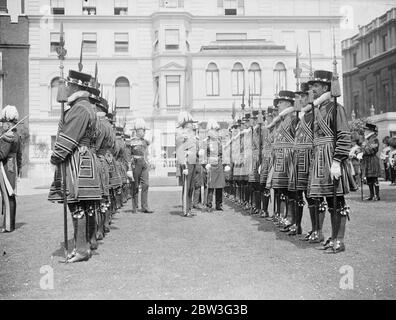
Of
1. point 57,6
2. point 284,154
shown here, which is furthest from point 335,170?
point 57,6

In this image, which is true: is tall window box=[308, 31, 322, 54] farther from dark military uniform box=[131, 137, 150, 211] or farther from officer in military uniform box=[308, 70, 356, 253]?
officer in military uniform box=[308, 70, 356, 253]

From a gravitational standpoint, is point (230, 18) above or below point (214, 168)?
above

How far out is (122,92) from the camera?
42344mm

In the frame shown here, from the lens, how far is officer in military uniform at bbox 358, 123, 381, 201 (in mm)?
16328

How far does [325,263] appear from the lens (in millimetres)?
6660

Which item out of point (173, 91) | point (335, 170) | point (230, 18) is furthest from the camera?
point (173, 91)

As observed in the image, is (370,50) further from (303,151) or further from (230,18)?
(303,151)

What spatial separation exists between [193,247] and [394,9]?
468 inches

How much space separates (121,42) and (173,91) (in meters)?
6.17

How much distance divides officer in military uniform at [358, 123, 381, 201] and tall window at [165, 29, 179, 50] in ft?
91.2

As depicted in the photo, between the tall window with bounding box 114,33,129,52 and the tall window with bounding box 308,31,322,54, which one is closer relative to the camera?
the tall window with bounding box 114,33,129,52

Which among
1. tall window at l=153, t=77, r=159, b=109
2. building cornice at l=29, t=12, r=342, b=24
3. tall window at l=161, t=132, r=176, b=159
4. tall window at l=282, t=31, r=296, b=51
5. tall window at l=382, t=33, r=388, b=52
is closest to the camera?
tall window at l=382, t=33, r=388, b=52

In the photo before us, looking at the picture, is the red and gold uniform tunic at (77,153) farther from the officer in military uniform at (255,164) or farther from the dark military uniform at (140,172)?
the dark military uniform at (140,172)

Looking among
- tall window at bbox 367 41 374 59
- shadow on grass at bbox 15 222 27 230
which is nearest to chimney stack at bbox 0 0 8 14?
tall window at bbox 367 41 374 59
